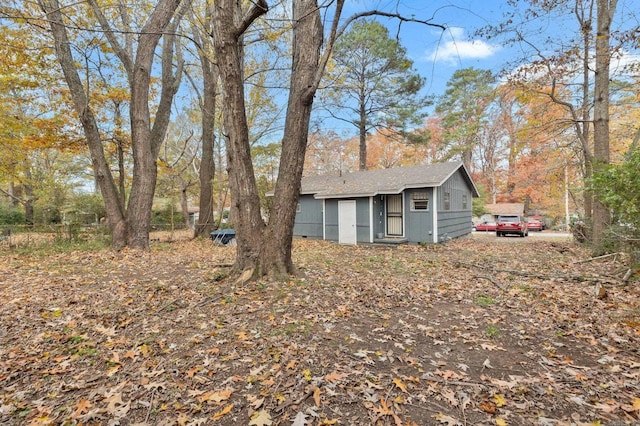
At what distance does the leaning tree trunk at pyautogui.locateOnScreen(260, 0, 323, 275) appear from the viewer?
5.09 m

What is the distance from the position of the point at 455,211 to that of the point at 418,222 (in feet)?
10.5

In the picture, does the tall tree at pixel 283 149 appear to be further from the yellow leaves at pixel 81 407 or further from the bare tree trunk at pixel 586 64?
the bare tree trunk at pixel 586 64

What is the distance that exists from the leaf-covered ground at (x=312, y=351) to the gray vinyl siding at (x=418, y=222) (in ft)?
21.8

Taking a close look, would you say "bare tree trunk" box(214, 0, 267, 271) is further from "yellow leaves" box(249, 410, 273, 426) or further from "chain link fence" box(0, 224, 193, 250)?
"chain link fence" box(0, 224, 193, 250)

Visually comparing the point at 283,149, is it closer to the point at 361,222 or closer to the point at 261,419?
the point at 261,419

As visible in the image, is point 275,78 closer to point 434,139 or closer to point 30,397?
point 30,397

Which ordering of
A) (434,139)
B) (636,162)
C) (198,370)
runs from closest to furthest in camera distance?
(198,370) → (636,162) → (434,139)

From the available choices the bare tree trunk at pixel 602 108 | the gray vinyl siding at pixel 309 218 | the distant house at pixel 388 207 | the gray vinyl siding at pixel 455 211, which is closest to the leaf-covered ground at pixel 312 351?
the bare tree trunk at pixel 602 108

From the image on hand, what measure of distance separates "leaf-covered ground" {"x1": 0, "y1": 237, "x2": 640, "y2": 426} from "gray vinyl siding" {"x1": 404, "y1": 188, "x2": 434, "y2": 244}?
6.64 m

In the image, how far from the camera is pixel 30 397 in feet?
8.20

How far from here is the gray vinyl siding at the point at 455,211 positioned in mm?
12891

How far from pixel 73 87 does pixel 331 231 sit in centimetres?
1044

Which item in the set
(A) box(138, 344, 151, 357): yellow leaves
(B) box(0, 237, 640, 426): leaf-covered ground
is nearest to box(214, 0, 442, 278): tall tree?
(B) box(0, 237, 640, 426): leaf-covered ground

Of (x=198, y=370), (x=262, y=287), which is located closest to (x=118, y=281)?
(x=262, y=287)
